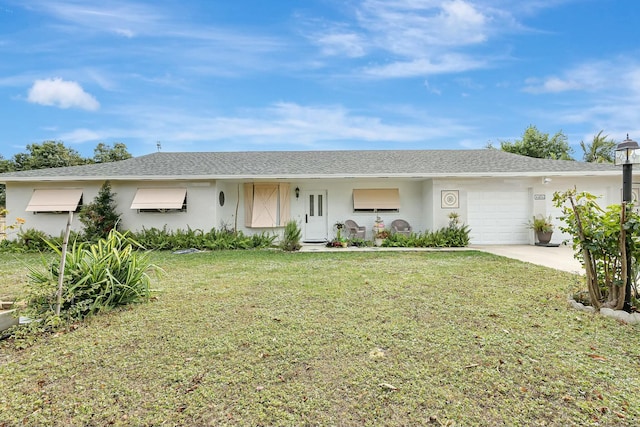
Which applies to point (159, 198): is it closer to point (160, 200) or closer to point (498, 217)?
point (160, 200)

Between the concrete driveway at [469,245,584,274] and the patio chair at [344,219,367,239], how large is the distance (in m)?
4.23

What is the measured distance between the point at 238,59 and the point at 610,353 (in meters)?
14.3

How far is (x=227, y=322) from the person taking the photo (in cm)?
389

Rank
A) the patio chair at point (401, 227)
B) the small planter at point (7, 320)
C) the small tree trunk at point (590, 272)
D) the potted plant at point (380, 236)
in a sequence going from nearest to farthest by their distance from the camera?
the small planter at point (7, 320)
the small tree trunk at point (590, 272)
the potted plant at point (380, 236)
the patio chair at point (401, 227)

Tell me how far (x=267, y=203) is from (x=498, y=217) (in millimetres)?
9317

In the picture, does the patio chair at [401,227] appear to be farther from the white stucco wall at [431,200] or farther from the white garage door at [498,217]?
the white garage door at [498,217]

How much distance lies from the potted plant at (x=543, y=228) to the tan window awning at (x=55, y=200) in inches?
684

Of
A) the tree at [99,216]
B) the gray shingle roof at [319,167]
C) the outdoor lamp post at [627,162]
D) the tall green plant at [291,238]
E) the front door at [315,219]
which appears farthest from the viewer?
the front door at [315,219]

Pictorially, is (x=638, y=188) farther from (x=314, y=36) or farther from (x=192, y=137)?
(x=192, y=137)

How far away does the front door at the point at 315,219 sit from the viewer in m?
13.2

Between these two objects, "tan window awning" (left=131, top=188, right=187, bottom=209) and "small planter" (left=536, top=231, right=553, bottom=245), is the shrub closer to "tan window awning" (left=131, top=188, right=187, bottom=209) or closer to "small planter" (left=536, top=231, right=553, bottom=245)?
"tan window awning" (left=131, top=188, right=187, bottom=209)

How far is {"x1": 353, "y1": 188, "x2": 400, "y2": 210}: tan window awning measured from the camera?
12.8 meters

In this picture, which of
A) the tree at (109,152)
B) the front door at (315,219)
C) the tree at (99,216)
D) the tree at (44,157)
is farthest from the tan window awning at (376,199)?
the tree at (109,152)

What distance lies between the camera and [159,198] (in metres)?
11.7
